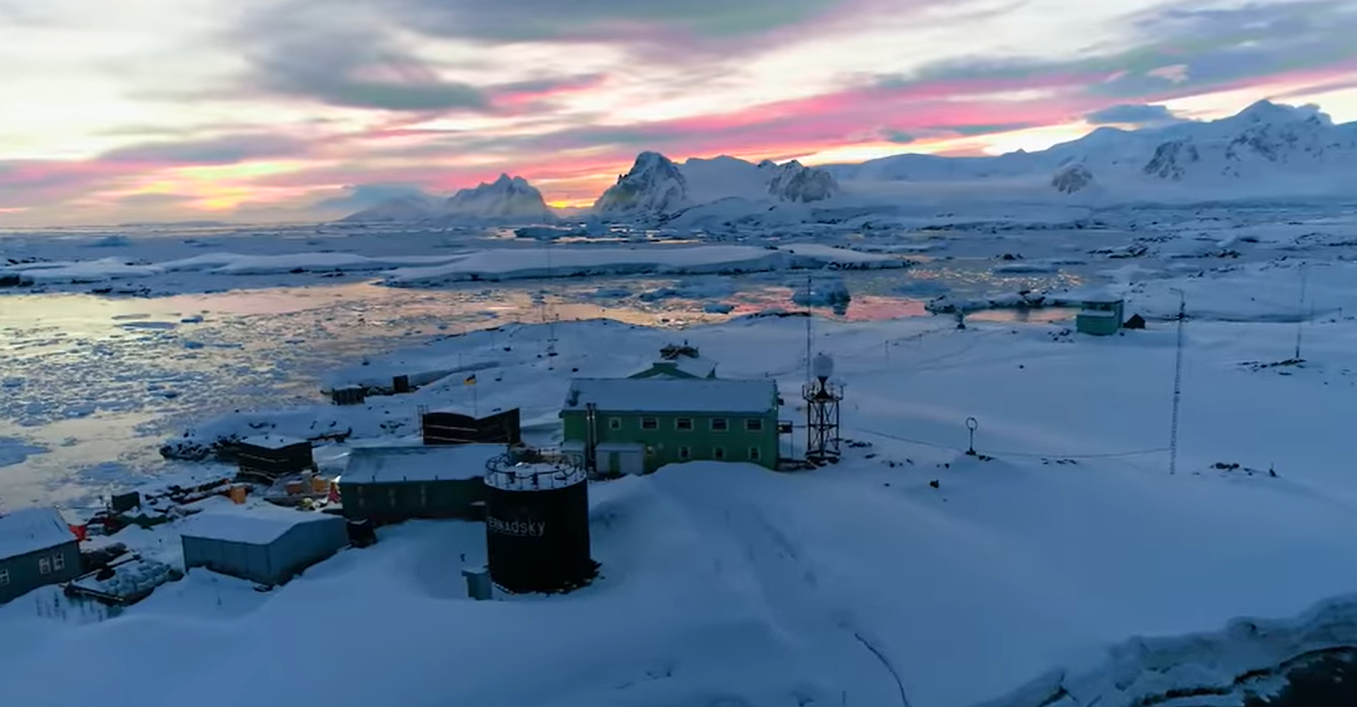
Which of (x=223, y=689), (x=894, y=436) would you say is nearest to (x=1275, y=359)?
(x=894, y=436)

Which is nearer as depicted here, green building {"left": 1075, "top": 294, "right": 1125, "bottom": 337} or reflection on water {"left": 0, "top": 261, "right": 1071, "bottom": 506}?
reflection on water {"left": 0, "top": 261, "right": 1071, "bottom": 506}

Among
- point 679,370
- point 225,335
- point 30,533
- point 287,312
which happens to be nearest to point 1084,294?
point 679,370

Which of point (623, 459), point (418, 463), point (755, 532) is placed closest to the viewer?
point (755, 532)

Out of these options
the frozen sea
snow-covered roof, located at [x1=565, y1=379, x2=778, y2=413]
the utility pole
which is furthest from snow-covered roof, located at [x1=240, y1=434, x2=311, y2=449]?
the utility pole

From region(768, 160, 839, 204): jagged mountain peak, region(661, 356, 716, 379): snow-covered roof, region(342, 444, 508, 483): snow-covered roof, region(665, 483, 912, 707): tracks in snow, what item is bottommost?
region(665, 483, 912, 707): tracks in snow

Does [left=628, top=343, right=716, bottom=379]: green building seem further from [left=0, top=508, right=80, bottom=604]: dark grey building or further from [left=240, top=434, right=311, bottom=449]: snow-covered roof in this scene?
[left=0, top=508, right=80, bottom=604]: dark grey building

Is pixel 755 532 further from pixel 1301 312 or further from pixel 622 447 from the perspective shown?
pixel 1301 312

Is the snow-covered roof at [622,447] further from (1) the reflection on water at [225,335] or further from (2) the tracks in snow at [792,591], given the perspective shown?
(1) the reflection on water at [225,335]
